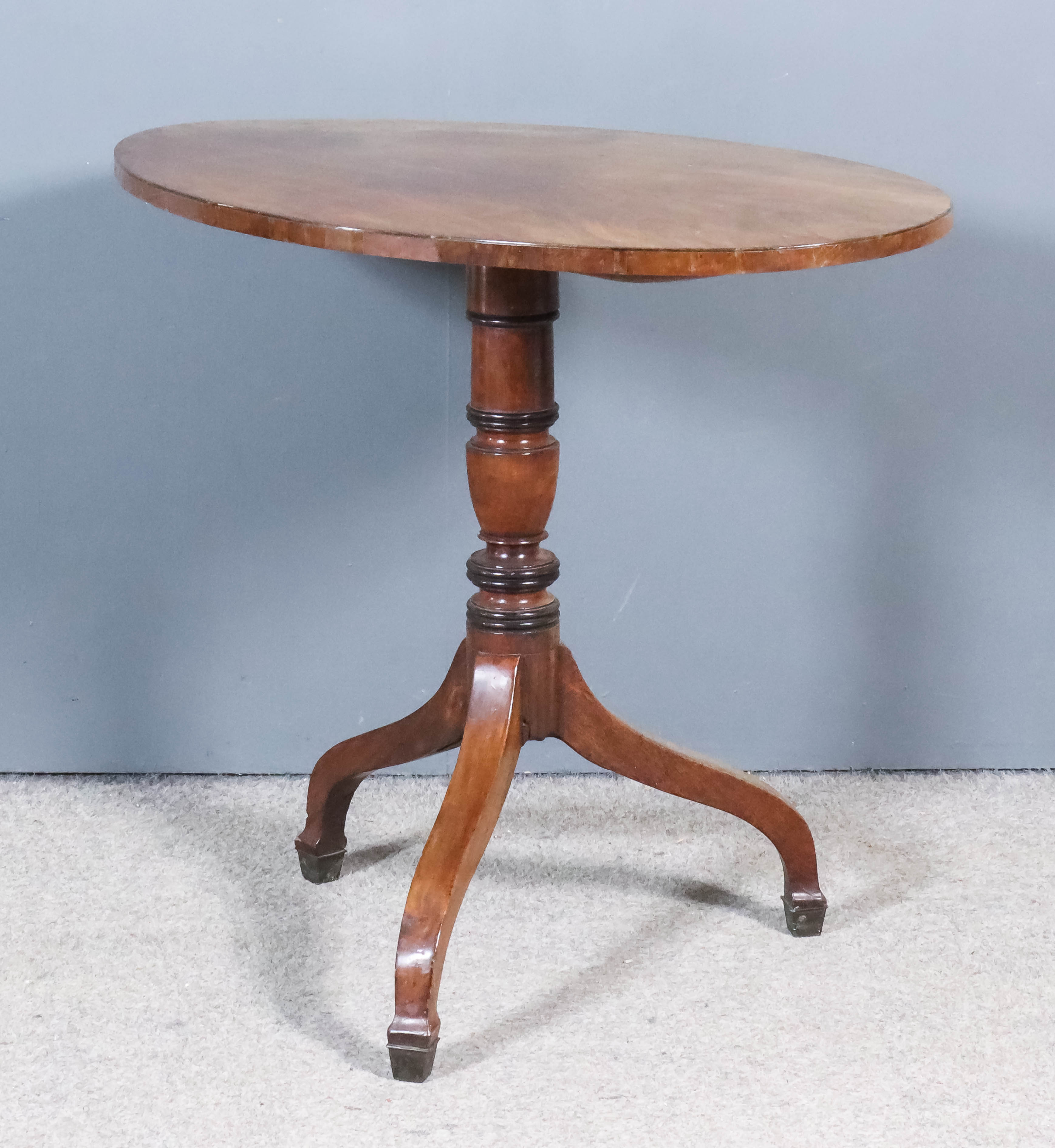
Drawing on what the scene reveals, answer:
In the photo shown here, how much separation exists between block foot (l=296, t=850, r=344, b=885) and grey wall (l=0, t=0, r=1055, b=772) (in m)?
0.24

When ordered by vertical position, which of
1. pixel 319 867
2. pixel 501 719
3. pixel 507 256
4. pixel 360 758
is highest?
pixel 507 256

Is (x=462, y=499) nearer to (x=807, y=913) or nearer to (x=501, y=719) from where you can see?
(x=501, y=719)

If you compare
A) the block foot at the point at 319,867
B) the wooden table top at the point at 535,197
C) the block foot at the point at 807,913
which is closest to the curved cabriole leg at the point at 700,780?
the block foot at the point at 807,913

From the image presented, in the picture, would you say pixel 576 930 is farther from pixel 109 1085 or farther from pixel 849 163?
pixel 849 163

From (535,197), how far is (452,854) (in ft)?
1.71

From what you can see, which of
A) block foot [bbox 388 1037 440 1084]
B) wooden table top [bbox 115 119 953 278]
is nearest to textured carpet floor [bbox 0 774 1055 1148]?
block foot [bbox 388 1037 440 1084]

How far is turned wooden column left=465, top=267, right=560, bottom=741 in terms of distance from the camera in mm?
1174

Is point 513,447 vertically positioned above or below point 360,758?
above

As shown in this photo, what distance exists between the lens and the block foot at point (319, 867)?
1.41 meters

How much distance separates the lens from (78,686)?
162 centimetres

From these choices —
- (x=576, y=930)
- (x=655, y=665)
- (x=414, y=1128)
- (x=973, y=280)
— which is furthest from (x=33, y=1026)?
(x=973, y=280)

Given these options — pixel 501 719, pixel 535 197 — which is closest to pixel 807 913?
pixel 501 719

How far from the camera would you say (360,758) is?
1.39m

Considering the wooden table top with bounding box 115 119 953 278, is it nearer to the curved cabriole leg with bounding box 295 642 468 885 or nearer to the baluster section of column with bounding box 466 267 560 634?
the baluster section of column with bounding box 466 267 560 634
